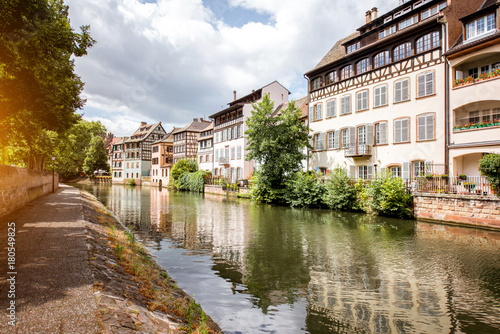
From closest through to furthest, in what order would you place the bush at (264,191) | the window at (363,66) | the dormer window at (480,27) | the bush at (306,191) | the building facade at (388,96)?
1. the dormer window at (480,27)
2. the building facade at (388,96)
3. the bush at (306,191)
4. the window at (363,66)
5. the bush at (264,191)

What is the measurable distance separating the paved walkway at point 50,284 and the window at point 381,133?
70.1 feet

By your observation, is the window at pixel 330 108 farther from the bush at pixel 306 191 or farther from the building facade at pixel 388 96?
the bush at pixel 306 191

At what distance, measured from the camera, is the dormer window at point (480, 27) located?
18.3 metres

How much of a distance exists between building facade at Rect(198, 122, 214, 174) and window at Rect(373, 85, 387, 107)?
1270 inches

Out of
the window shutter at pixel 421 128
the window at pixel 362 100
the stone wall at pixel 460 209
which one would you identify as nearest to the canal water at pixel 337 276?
the stone wall at pixel 460 209

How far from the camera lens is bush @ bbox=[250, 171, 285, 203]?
95.1 feet

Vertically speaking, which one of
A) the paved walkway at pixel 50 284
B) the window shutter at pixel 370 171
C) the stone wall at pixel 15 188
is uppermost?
the window shutter at pixel 370 171

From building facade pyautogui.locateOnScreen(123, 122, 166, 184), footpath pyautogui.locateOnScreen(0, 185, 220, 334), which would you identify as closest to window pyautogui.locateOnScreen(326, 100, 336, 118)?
footpath pyautogui.locateOnScreen(0, 185, 220, 334)

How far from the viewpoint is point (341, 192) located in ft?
75.3

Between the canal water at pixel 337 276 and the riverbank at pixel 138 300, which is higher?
the riverbank at pixel 138 300

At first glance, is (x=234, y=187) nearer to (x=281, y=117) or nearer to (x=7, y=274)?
(x=281, y=117)

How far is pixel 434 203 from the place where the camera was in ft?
59.2

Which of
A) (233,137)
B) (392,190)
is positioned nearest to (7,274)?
(392,190)

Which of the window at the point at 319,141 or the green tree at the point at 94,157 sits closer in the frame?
the window at the point at 319,141
